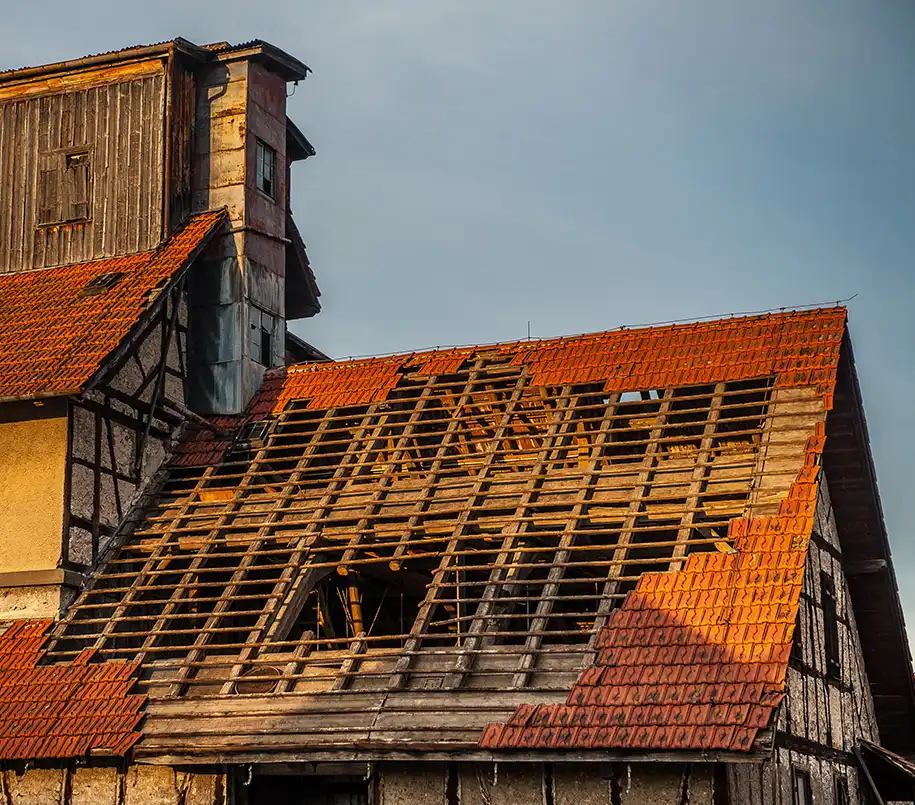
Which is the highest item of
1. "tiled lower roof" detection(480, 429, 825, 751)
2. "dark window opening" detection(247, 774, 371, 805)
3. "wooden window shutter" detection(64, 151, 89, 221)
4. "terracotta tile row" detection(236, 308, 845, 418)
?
"wooden window shutter" detection(64, 151, 89, 221)

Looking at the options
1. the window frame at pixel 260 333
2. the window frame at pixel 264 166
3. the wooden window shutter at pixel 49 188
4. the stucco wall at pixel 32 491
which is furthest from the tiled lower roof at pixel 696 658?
the wooden window shutter at pixel 49 188

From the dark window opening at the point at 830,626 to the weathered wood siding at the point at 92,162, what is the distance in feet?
39.7

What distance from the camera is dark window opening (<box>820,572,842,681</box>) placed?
18766 mm

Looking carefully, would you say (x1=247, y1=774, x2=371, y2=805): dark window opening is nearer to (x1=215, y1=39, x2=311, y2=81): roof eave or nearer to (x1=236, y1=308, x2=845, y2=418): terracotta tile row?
(x1=236, y1=308, x2=845, y2=418): terracotta tile row

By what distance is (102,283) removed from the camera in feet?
74.6

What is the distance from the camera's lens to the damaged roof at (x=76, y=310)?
65.4 feet

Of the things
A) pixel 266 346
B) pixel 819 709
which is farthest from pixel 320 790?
pixel 266 346

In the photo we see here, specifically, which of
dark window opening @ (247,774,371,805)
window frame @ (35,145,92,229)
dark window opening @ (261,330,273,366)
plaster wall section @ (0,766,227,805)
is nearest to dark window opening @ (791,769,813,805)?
dark window opening @ (247,774,371,805)

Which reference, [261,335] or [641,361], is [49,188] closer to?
[261,335]

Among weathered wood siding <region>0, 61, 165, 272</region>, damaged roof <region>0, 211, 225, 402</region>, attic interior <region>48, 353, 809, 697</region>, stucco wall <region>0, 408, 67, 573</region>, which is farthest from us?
weathered wood siding <region>0, 61, 165, 272</region>

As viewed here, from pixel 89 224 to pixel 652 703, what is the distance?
14.2 metres

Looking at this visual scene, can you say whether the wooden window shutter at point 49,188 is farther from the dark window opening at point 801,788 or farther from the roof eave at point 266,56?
the dark window opening at point 801,788

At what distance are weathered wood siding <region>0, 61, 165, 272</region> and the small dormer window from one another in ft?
5.64

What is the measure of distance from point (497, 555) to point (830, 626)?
4.89 meters
